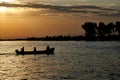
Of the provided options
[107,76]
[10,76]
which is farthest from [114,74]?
[10,76]

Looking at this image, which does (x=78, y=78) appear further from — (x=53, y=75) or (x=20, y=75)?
(x=20, y=75)

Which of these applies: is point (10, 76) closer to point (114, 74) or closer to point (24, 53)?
point (114, 74)

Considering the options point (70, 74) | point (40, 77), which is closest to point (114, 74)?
point (70, 74)

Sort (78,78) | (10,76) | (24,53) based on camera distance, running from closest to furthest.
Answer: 1. (78,78)
2. (10,76)
3. (24,53)

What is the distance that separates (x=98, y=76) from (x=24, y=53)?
188 ft

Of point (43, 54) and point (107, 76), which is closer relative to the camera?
point (107, 76)

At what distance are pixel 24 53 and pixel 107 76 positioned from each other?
5786cm

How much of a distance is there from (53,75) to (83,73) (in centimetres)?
489

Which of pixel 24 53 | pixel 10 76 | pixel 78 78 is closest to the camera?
pixel 78 78

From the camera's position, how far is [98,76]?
52875mm

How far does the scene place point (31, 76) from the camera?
54344 millimetres

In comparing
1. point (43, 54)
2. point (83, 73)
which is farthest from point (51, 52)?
point (83, 73)

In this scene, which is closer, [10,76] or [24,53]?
[10,76]

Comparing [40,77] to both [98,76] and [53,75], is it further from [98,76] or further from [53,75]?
[98,76]
